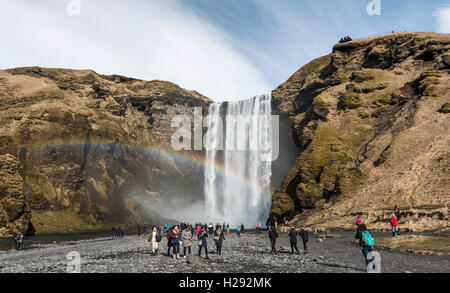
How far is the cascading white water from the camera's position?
256 ft

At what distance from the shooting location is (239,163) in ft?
275

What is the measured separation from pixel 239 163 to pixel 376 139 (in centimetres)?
4154

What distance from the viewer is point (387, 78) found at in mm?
57688

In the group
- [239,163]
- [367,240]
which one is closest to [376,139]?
[367,240]

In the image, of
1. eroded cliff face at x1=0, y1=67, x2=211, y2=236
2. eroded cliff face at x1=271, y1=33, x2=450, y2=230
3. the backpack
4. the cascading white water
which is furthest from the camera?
the cascading white water

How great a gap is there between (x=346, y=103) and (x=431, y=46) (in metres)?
19.2

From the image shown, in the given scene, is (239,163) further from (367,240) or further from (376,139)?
(367,240)

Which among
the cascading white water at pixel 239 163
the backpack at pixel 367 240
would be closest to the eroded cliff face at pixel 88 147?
the cascading white water at pixel 239 163

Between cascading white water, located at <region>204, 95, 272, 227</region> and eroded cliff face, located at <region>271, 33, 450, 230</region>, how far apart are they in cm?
1238

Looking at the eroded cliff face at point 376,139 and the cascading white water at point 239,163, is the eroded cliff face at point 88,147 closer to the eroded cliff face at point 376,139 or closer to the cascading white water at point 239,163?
the cascading white water at point 239,163

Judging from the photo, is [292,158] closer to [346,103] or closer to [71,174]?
[346,103]

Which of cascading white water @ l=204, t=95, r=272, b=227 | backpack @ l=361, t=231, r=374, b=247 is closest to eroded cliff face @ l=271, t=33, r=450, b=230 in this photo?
cascading white water @ l=204, t=95, r=272, b=227

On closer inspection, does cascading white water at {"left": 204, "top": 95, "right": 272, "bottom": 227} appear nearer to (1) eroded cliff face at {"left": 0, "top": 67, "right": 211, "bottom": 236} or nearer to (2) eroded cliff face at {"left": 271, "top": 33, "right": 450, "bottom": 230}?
(1) eroded cliff face at {"left": 0, "top": 67, "right": 211, "bottom": 236}

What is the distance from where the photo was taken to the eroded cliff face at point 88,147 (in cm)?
6397
